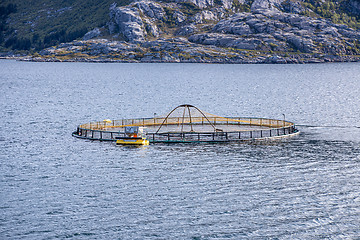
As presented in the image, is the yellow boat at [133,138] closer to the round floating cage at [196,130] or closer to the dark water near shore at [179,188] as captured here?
the round floating cage at [196,130]

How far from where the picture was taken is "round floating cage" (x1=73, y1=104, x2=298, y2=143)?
10275 cm

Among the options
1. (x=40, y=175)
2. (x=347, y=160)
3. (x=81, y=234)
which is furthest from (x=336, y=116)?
(x=81, y=234)

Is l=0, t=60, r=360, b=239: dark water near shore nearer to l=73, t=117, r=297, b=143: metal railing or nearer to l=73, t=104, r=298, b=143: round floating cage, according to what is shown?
l=73, t=117, r=297, b=143: metal railing

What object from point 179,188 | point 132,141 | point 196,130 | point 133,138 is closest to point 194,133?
point 196,130

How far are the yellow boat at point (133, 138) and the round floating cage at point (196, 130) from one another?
127cm

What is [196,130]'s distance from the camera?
113 m

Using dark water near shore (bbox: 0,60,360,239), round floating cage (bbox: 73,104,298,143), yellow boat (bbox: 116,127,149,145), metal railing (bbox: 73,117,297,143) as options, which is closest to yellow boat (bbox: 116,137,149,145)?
yellow boat (bbox: 116,127,149,145)

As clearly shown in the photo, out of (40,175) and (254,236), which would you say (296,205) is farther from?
(40,175)

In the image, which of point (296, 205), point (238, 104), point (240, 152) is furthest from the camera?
point (238, 104)

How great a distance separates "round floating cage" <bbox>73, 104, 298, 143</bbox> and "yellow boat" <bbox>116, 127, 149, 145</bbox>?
127 cm

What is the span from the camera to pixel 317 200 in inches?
2562

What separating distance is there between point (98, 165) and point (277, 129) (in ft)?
138

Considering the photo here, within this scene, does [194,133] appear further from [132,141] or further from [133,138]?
[132,141]

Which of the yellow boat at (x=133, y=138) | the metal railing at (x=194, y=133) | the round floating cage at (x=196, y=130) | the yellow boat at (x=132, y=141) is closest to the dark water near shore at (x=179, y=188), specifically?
the yellow boat at (x=132, y=141)
